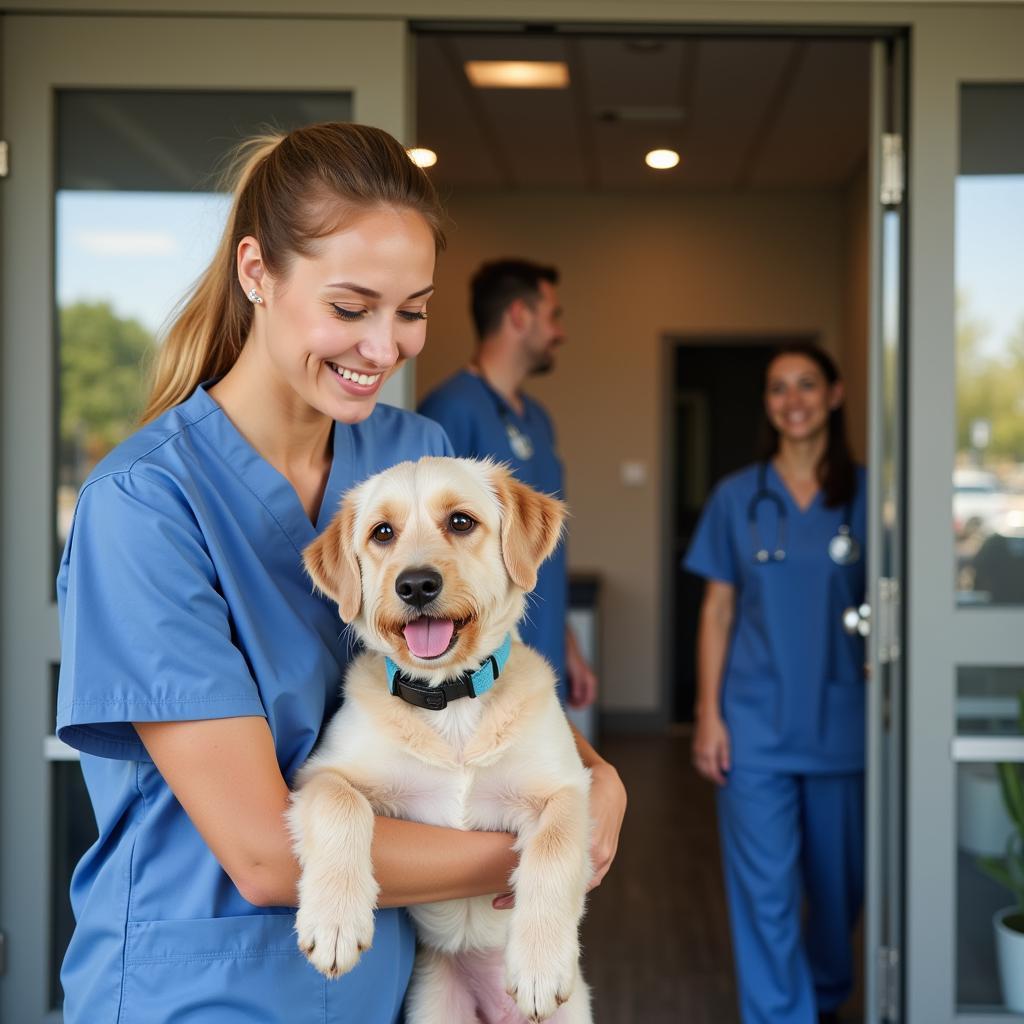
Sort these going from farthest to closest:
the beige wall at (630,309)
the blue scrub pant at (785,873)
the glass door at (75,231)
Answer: the beige wall at (630,309)
the blue scrub pant at (785,873)
the glass door at (75,231)

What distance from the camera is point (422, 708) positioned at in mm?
1241

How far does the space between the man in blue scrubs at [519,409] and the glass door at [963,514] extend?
879 mm

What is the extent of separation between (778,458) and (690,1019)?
1554mm

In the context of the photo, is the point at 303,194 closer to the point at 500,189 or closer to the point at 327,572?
the point at 327,572

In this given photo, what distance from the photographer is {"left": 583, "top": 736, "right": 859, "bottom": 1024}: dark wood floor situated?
3.10 m

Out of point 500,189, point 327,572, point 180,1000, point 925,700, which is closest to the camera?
point 180,1000

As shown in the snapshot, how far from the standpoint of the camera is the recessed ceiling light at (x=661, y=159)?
5.72 meters

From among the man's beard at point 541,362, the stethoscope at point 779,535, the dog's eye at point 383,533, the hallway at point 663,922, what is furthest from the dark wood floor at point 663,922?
the dog's eye at point 383,533

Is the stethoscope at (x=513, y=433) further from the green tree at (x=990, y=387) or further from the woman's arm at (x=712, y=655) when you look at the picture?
the green tree at (x=990, y=387)

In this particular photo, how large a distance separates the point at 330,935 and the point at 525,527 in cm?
54

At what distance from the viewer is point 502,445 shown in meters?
2.98

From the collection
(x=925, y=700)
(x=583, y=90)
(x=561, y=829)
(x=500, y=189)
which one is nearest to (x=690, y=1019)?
(x=925, y=700)

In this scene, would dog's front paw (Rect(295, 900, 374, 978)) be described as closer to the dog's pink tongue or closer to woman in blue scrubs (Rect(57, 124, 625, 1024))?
woman in blue scrubs (Rect(57, 124, 625, 1024))

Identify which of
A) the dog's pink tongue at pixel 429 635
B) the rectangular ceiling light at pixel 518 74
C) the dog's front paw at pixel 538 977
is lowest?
the dog's front paw at pixel 538 977
